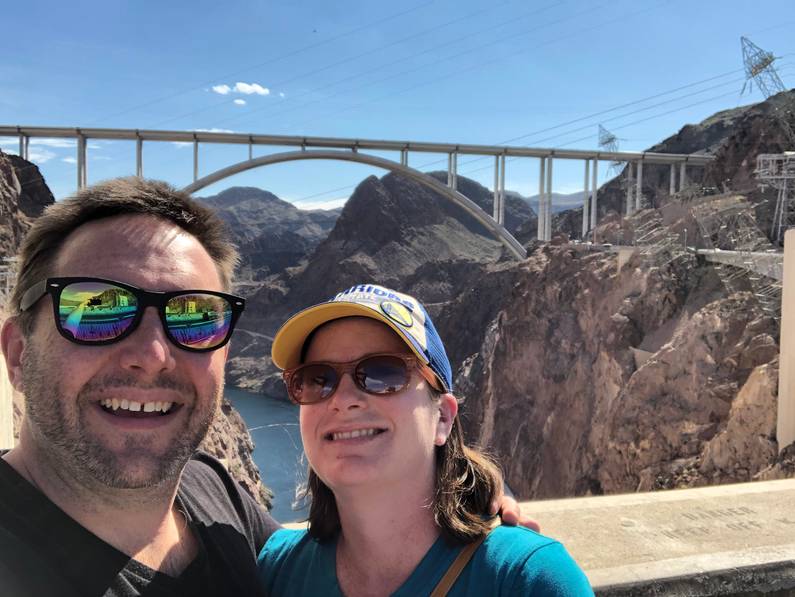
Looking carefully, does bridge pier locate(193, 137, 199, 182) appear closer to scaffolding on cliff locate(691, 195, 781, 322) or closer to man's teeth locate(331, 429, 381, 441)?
scaffolding on cliff locate(691, 195, 781, 322)

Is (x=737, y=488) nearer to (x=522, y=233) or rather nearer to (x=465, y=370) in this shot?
(x=465, y=370)

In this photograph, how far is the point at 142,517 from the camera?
1.34m

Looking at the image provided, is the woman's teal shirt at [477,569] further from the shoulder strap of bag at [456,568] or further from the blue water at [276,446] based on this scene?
the blue water at [276,446]

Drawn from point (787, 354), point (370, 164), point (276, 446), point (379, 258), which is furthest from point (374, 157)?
point (379, 258)

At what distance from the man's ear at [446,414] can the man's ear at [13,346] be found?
92 cm

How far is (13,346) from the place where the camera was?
1.38m

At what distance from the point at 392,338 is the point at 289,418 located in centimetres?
6517

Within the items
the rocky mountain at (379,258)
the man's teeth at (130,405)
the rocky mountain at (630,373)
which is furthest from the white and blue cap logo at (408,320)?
the rocky mountain at (379,258)

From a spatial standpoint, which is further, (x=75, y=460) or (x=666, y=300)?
(x=666, y=300)

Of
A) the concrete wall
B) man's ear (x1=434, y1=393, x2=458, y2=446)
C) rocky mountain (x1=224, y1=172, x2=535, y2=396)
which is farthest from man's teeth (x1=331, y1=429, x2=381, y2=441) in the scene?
rocky mountain (x1=224, y1=172, x2=535, y2=396)

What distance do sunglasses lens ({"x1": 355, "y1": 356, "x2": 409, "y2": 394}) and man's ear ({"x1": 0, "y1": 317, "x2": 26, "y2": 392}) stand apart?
714mm

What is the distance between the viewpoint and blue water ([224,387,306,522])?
3666 centimetres

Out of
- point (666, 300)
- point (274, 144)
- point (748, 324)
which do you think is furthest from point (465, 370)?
point (748, 324)

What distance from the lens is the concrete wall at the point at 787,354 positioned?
6.83m
